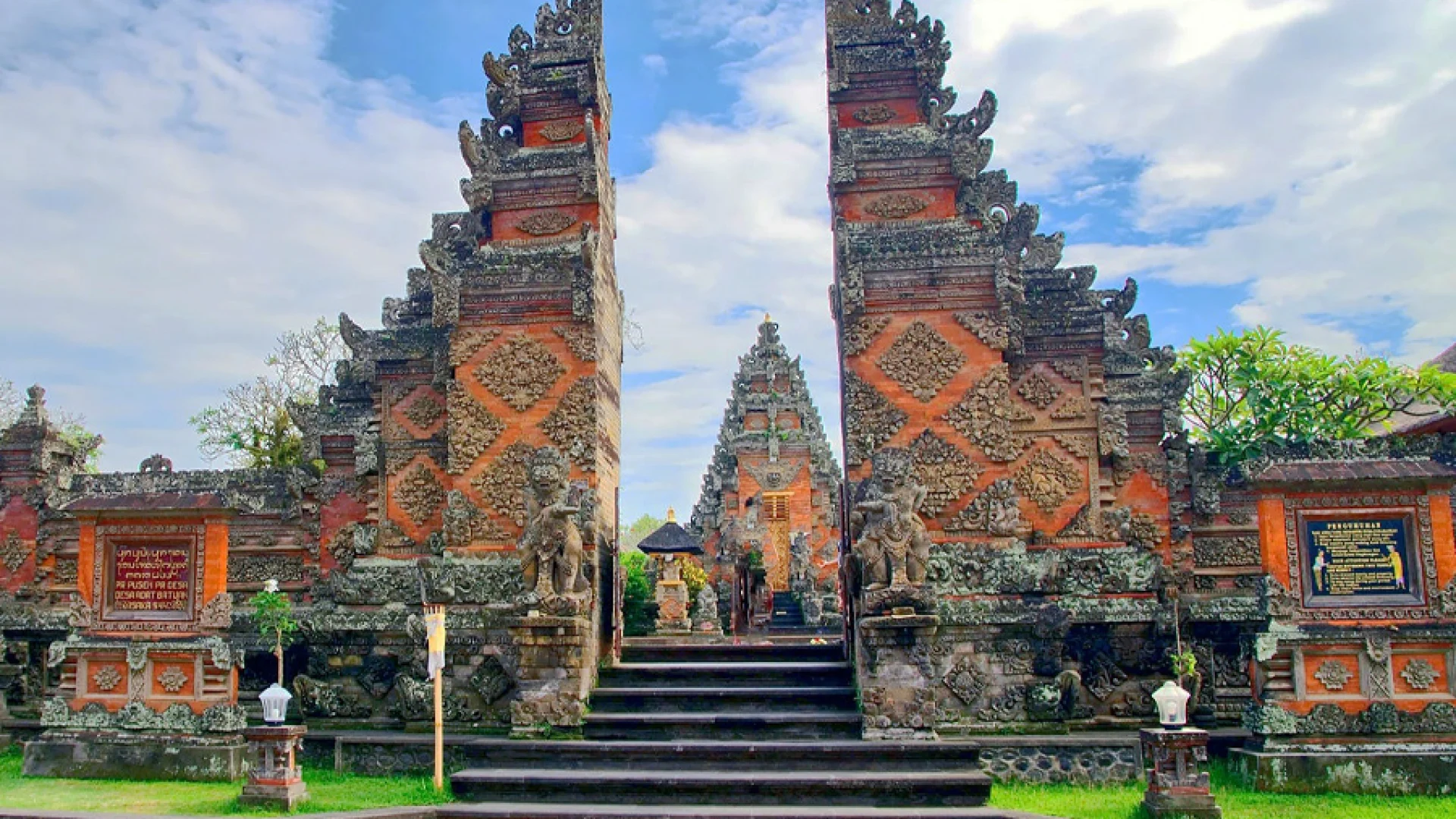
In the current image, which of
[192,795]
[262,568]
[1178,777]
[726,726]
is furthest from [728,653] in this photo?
[262,568]

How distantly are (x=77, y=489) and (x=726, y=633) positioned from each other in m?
11.4

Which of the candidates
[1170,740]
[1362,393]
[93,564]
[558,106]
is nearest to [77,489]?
[93,564]

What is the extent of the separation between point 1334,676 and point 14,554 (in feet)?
46.4

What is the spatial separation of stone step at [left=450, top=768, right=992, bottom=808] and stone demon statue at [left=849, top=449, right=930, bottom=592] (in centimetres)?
174

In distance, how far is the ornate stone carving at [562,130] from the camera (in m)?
12.2

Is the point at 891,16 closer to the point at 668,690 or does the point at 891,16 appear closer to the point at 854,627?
the point at 854,627

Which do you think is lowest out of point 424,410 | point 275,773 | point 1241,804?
point 1241,804

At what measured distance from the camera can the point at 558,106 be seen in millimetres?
12273

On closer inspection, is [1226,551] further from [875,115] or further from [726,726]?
[875,115]

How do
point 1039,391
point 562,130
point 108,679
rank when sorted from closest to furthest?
point 108,679 < point 1039,391 < point 562,130

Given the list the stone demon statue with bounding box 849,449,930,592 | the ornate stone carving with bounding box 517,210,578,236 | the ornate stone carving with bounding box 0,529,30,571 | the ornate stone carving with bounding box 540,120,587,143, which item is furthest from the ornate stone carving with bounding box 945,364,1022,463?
the ornate stone carving with bounding box 0,529,30,571

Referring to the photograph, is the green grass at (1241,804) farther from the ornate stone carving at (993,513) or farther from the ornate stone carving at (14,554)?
the ornate stone carving at (14,554)

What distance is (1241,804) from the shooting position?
27.2ft

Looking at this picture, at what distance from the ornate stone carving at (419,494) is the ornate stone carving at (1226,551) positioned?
7794 millimetres
